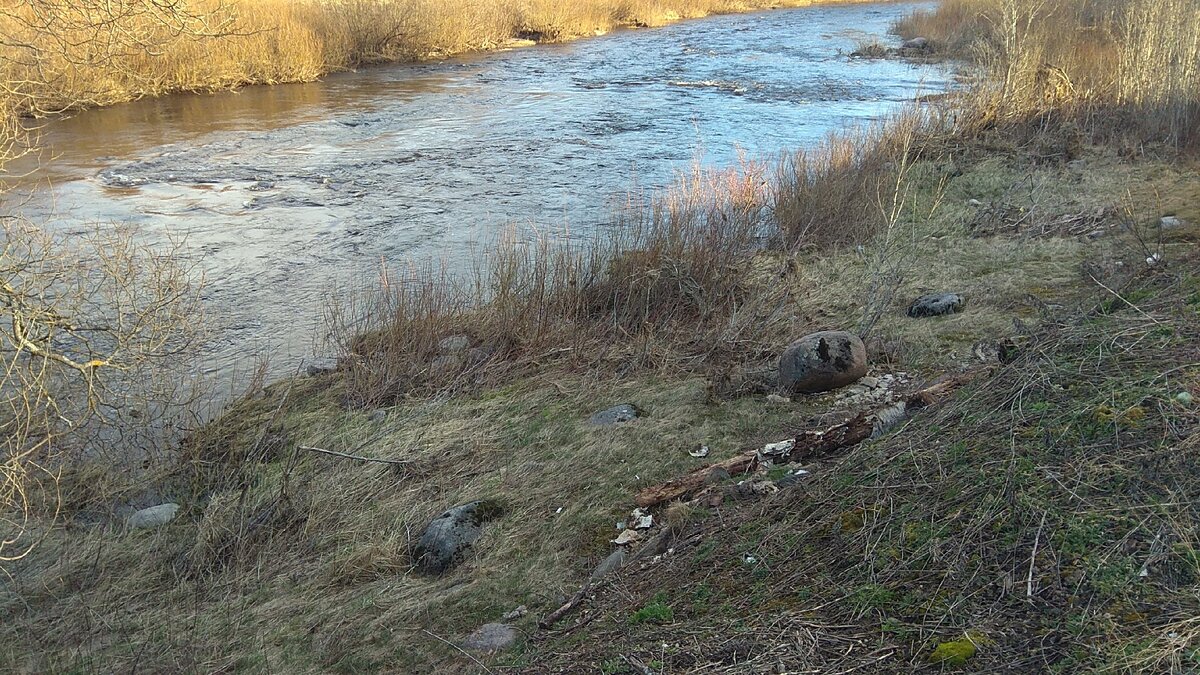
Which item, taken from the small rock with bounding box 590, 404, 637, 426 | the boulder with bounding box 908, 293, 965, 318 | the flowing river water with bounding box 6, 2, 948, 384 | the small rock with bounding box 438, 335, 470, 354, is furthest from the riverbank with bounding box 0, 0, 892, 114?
the boulder with bounding box 908, 293, 965, 318

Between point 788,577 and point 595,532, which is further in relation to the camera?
point 595,532

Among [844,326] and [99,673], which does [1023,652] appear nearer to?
[99,673]

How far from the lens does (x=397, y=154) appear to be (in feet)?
44.0

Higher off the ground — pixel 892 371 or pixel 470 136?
pixel 470 136

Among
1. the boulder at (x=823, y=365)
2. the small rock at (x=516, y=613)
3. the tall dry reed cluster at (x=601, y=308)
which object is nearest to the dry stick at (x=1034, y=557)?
the small rock at (x=516, y=613)

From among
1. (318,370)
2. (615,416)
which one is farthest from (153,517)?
(615,416)

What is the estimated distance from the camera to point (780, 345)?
6250 mm

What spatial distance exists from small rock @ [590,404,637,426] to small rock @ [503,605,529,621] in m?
1.80

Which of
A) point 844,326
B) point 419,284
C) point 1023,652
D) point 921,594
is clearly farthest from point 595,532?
point 419,284

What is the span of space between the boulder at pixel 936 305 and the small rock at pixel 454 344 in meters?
3.27

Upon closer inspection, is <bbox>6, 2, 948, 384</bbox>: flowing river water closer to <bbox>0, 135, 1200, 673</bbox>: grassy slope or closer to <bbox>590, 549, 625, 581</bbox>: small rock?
<bbox>0, 135, 1200, 673</bbox>: grassy slope

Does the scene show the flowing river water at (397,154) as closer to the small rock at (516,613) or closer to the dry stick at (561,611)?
the small rock at (516,613)

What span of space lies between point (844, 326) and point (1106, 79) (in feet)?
24.2

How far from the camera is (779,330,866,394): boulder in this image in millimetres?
5422
